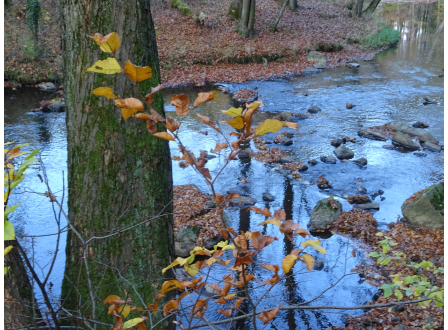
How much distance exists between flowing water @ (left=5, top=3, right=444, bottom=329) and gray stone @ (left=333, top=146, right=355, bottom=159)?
0.21 metres

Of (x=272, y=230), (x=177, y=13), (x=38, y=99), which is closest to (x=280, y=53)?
(x=177, y=13)

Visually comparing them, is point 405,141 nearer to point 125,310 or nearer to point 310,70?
point 310,70

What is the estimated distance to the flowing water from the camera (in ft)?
17.3

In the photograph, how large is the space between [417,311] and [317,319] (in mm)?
1196

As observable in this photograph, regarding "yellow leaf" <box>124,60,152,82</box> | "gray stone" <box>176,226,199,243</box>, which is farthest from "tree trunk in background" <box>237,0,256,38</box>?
"yellow leaf" <box>124,60,152,82</box>

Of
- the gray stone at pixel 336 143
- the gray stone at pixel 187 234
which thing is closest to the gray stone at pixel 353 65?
the gray stone at pixel 336 143

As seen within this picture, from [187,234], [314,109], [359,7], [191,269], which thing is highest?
[359,7]

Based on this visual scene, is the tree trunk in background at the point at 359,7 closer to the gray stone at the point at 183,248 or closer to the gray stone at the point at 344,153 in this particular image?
the gray stone at the point at 344,153

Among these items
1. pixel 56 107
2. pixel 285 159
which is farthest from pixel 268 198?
pixel 56 107

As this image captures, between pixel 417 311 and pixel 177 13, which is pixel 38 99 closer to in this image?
pixel 177 13

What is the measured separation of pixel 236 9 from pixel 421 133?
50.2 ft

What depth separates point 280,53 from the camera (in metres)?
19.1

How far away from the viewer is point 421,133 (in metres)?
10.4

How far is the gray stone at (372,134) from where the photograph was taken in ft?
34.4
